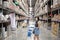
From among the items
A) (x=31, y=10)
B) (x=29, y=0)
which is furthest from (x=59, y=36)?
(x=31, y=10)

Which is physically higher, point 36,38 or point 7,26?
point 7,26

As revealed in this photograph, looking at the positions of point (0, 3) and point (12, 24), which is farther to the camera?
point (12, 24)

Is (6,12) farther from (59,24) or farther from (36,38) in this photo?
(59,24)

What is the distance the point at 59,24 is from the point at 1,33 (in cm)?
281

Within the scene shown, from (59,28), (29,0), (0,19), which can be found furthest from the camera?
(29,0)

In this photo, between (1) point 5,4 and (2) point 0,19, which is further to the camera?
(1) point 5,4

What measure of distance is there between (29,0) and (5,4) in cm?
2876

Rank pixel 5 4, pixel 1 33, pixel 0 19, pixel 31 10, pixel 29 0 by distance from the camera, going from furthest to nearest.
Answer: pixel 31 10
pixel 29 0
pixel 1 33
pixel 5 4
pixel 0 19

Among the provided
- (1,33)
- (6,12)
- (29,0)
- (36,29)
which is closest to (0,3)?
(1,33)

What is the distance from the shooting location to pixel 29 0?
109ft

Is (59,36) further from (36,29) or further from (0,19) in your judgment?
(0,19)

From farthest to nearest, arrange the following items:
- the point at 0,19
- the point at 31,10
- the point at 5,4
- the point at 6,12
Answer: the point at 31,10 < the point at 6,12 < the point at 5,4 < the point at 0,19

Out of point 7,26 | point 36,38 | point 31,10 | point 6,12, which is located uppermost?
point 31,10

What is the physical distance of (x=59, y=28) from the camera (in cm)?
687
